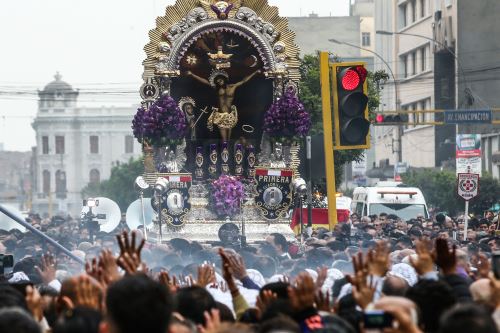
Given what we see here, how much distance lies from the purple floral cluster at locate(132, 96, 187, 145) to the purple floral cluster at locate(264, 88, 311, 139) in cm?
168

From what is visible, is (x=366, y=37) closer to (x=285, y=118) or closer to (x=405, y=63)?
(x=405, y=63)

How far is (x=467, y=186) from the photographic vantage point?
81.9 ft

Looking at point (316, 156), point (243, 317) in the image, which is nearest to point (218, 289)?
point (243, 317)

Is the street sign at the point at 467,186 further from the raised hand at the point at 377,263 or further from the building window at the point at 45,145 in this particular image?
the building window at the point at 45,145

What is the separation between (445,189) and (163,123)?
28.1m

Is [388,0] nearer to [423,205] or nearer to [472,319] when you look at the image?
[423,205]

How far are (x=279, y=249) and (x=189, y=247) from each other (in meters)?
1.33

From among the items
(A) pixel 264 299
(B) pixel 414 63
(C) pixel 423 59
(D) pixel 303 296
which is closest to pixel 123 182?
(B) pixel 414 63

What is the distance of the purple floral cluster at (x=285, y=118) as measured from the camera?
26.4 metres

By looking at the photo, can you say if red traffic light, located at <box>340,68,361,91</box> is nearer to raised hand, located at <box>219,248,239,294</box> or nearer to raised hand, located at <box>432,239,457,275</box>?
raised hand, located at <box>219,248,239,294</box>

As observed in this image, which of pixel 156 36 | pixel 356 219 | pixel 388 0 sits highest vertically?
pixel 388 0

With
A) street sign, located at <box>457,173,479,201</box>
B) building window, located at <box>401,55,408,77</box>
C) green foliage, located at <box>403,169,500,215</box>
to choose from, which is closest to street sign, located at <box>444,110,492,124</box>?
green foliage, located at <box>403,169,500,215</box>

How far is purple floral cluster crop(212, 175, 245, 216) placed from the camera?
2617 centimetres

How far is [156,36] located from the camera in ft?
87.0
